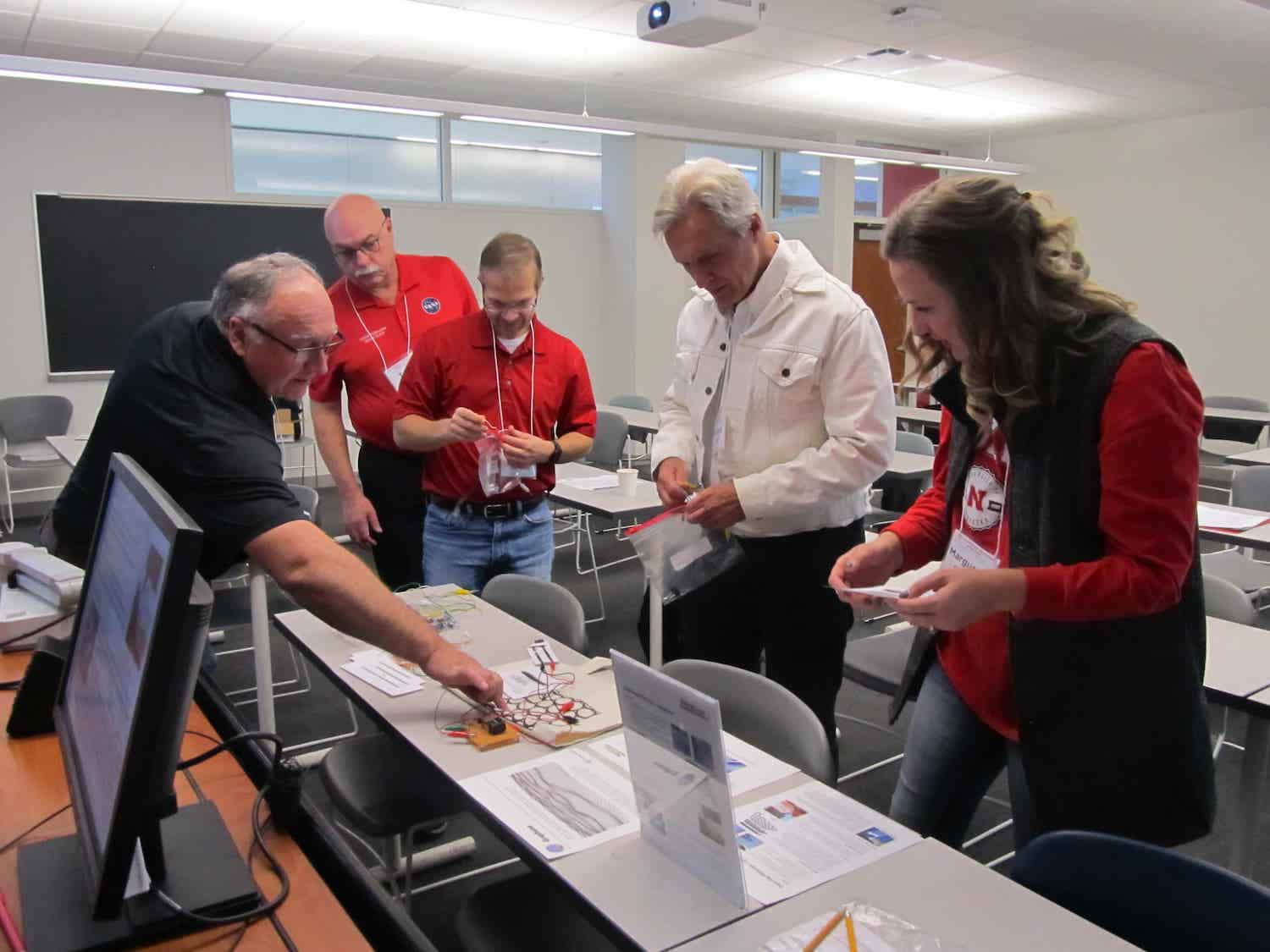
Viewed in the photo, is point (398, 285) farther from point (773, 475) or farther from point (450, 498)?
point (773, 475)

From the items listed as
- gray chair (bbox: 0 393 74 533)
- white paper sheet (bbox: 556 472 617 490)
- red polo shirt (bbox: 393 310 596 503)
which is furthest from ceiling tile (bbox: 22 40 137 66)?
red polo shirt (bbox: 393 310 596 503)

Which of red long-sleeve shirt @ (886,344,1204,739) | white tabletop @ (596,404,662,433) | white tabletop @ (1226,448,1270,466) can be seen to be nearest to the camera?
red long-sleeve shirt @ (886,344,1204,739)

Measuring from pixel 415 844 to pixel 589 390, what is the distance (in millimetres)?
1365

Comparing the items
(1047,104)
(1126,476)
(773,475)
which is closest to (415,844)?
(773,475)

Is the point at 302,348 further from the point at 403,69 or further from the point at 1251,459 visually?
the point at 403,69

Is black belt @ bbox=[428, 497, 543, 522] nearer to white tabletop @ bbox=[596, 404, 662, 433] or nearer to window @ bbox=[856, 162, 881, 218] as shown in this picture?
white tabletop @ bbox=[596, 404, 662, 433]

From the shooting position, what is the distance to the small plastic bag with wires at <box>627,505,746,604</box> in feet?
7.06

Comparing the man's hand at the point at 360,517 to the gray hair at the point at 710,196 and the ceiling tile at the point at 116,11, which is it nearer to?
the gray hair at the point at 710,196

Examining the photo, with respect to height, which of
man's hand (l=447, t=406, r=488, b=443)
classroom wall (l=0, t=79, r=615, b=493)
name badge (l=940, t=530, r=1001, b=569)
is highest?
classroom wall (l=0, t=79, r=615, b=493)

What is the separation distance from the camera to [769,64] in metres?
6.39

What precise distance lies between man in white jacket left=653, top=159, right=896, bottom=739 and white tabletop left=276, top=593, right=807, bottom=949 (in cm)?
41

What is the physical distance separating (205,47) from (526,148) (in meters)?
3.21

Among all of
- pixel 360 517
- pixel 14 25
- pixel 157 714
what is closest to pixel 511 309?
pixel 360 517

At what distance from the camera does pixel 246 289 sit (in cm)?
154
